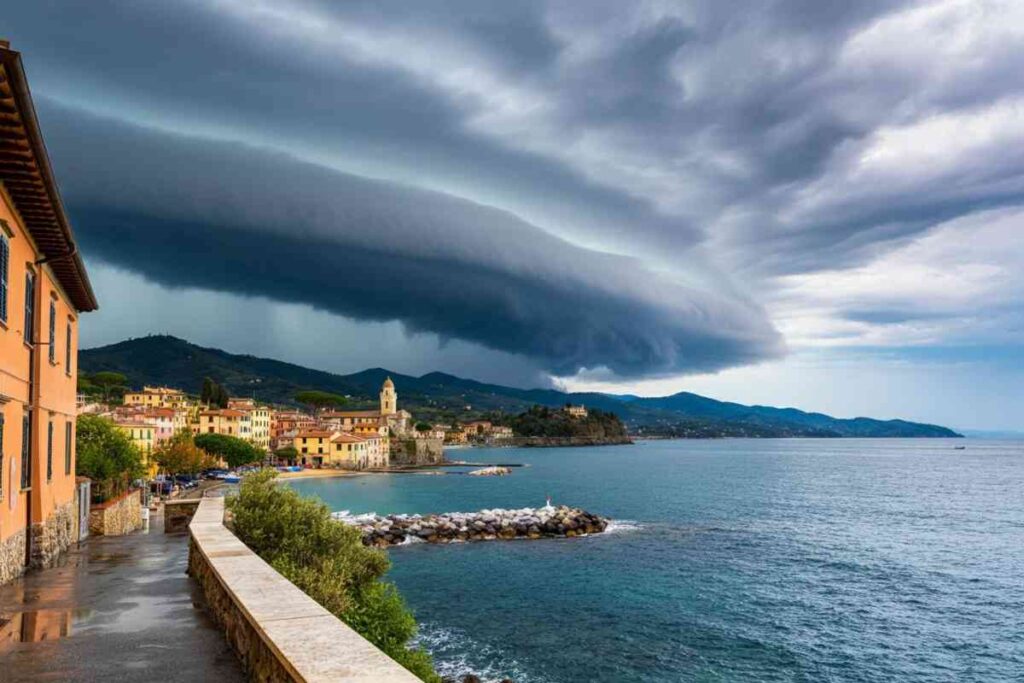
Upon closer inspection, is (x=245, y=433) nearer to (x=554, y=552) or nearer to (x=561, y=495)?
(x=561, y=495)

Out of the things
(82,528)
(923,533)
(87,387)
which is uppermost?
(87,387)

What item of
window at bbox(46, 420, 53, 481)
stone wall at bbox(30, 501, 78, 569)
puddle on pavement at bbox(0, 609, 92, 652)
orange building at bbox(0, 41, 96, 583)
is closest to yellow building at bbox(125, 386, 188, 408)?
stone wall at bbox(30, 501, 78, 569)

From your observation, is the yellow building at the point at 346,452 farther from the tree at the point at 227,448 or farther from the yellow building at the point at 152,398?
the yellow building at the point at 152,398

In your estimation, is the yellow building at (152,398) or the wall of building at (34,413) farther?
the yellow building at (152,398)

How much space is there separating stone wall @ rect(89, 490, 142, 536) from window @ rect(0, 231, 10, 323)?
1449 cm

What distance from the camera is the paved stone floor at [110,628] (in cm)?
844

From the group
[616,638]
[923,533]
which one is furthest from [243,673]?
[923,533]

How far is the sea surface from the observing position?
27.9 metres

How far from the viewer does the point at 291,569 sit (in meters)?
13.9

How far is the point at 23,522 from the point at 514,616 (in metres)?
22.3

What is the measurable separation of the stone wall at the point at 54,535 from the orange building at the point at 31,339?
3cm

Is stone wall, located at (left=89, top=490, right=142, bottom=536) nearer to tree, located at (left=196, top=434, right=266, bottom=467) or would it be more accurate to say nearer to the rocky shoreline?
the rocky shoreline

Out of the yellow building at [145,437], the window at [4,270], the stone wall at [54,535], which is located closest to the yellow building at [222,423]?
the yellow building at [145,437]

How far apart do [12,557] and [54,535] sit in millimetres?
4307
